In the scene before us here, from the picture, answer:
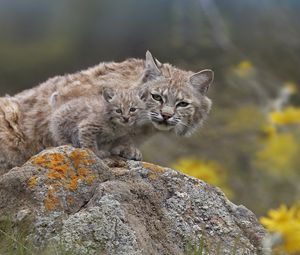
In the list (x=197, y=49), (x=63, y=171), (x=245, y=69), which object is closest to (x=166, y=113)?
(x=63, y=171)

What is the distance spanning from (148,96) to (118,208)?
238 cm

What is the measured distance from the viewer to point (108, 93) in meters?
9.45

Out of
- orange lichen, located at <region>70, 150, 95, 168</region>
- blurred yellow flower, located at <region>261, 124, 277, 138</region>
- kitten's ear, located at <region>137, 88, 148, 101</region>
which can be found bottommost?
orange lichen, located at <region>70, 150, 95, 168</region>

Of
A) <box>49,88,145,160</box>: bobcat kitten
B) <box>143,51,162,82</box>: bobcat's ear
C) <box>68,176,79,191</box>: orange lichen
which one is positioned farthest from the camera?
<box>143,51,162,82</box>: bobcat's ear

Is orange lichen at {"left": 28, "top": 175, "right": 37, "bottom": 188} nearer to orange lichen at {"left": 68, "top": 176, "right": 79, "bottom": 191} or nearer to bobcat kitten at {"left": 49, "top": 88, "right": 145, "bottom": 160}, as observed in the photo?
orange lichen at {"left": 68, "top": 176, "right": 79, "bottom": 191}

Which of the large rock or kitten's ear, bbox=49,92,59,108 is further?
kitten's ear, bbox=49,92,59,108

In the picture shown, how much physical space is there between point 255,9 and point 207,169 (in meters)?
4.97

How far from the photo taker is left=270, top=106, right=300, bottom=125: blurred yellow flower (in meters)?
16.5

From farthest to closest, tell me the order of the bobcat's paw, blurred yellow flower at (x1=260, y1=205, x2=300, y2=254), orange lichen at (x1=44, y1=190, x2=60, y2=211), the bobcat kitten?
the bobcat kitten < the bobcat's paw < blurred yellow flower at (x1=260, y1=205, x2=300, y2=254) < orange lichen at (x1=44, y1=190, x2=60, y2=211)

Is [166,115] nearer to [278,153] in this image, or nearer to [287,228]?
[287,228]

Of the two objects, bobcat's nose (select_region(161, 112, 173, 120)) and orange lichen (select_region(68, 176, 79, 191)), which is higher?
bobcat's nose (select_region(161, 112, 173, 120))

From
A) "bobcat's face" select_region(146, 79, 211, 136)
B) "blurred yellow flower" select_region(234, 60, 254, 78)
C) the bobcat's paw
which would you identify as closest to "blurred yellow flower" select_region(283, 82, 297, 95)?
"blurred yellow flower" select_region(234, 60, 254, 78)

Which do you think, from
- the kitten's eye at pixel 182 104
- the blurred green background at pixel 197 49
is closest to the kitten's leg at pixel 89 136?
the kitten's eye at pixel 182 104

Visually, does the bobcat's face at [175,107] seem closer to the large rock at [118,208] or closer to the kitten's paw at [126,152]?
the kitten's paw at [126,152]
